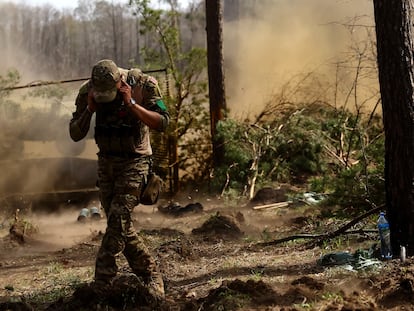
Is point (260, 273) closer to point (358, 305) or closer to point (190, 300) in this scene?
point (190, 300)

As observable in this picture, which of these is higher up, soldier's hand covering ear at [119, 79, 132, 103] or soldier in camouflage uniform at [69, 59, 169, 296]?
soldier's hand covering ear at [119, 79, 132, 103]

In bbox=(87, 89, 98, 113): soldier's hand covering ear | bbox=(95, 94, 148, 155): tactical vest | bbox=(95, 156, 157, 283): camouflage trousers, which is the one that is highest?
bbox=(87, 89, 98, 113): soldier's hand covering ear

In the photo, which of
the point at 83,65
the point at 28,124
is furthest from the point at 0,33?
the point at 28,124

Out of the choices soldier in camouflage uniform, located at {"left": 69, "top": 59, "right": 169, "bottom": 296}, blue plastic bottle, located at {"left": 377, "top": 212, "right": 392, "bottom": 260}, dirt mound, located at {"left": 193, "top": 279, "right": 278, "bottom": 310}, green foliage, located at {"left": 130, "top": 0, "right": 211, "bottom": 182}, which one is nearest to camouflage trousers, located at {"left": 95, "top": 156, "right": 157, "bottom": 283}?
soldier in camouflage uniform, located at {"left": 69, "top": 59, "right": 169, "bottom": 296}

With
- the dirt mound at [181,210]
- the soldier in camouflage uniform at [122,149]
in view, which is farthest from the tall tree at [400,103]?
the dirt mound at [181,210]

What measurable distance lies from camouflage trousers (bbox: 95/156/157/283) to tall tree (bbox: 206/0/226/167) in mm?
8243

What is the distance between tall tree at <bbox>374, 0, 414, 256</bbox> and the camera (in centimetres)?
517

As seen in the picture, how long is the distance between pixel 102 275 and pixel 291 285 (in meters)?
1.40

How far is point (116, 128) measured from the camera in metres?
4.57

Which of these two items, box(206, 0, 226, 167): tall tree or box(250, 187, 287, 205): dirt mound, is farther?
box(206, 0, 226, 167): tall tree

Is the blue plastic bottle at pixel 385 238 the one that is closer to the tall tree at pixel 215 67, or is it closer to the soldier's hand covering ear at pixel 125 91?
the soldier's hand covering ear at pixel 125 91

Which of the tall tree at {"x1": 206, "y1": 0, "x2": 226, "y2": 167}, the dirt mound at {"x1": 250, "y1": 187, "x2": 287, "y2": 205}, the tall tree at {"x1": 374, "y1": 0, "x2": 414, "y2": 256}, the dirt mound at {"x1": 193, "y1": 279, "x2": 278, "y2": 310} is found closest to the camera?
the dirt mound at {"x1": 193, "y1": 279, "x2": 278, "y2": 310}

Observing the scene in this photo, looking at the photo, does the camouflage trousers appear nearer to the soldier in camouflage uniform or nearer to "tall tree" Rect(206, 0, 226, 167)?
the soldier in camouflage uniform

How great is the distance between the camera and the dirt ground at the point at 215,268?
4.29 meters
